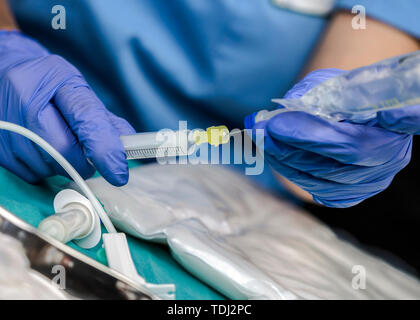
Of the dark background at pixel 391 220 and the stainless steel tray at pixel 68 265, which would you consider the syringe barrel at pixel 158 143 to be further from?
the dark background at pixel 391 220

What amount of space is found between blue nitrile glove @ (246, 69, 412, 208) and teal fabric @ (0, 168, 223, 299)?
0.85 ft

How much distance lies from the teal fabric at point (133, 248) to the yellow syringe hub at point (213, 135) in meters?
0.20

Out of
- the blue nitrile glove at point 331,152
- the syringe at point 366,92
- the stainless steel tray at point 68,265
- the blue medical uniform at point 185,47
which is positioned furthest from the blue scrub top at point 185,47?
the stainless steel tray at point 68,265

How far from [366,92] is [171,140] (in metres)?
0.31

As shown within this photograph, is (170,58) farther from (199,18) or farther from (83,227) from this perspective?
(83,227)

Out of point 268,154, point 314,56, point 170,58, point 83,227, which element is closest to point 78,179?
point 83,227

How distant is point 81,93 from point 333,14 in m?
0.63

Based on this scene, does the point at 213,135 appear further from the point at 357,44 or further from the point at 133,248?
the point at 357,44

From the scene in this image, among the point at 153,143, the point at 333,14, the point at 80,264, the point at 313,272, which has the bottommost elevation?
the point at 313,272

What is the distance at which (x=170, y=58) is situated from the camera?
3.45 ft

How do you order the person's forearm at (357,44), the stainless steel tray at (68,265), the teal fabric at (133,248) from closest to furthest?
the stainless steel tray at (68,265) < the teal fabric at (133,248) < the person's forearm at (357,44)

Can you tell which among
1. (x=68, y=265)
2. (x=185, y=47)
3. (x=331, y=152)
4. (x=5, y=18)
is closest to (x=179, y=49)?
(x=185, y=47)

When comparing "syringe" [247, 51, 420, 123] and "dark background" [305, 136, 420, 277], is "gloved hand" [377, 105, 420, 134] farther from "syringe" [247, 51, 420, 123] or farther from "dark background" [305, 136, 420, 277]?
"dark background" [305, 136, 420, 277]

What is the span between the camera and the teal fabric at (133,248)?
0.65 metres
